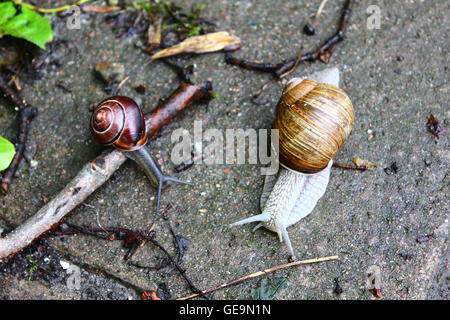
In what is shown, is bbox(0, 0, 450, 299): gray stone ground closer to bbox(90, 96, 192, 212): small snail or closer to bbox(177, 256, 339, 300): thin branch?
bbox(177, 256, 339, 300): thin branch

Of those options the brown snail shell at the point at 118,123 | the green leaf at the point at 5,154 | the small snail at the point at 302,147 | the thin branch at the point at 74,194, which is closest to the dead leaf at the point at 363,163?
the small snail at the point at 302,147

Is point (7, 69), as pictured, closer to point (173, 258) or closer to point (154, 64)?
point (154, 64)

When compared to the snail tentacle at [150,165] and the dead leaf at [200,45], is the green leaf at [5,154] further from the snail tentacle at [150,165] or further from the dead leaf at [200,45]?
the dead leaf at [200,45]

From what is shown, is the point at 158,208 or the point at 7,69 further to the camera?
the point at 7,69

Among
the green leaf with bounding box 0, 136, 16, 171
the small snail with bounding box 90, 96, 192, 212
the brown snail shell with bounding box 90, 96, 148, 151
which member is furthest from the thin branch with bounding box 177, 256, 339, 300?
the green leaf with bounding box 0, 136, 16, 171

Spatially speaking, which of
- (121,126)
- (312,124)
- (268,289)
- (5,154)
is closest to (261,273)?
(268,289)
